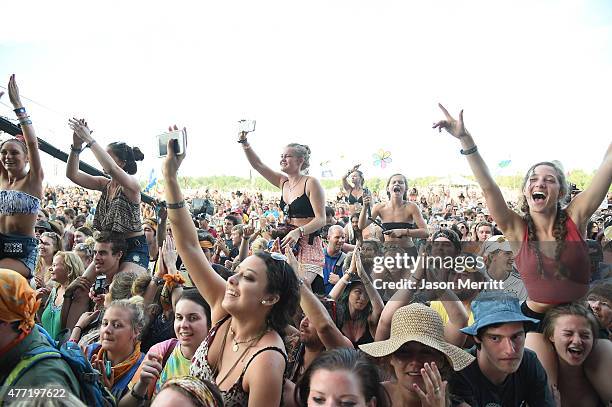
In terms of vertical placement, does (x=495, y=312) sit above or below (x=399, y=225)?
below

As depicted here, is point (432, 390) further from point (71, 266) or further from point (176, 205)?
point (71, 266)

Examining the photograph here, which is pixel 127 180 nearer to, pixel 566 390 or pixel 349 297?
pixel 349 297

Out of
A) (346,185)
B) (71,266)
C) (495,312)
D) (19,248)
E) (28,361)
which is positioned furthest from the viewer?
(346,185)

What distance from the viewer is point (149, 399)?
242 centimetres

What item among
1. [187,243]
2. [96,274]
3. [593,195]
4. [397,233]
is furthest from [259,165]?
[593,195]

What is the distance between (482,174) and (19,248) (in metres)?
3.20

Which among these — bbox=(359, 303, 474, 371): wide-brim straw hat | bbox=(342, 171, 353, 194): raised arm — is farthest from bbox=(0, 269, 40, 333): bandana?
bbox=(342, 171, 353, 194): raised arm

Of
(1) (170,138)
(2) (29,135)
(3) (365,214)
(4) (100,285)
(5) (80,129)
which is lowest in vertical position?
(4) (100,285)

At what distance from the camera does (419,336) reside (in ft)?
7.57

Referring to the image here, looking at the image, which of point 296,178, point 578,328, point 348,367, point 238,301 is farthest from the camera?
point 296,178

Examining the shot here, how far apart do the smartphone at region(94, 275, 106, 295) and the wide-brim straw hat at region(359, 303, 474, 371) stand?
8.45 feet

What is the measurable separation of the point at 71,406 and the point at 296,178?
3.12m

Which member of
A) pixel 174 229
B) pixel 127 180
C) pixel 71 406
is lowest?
pixel 71 406

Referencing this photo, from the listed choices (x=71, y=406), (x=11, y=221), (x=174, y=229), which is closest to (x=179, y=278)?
(x=174, y=229)
